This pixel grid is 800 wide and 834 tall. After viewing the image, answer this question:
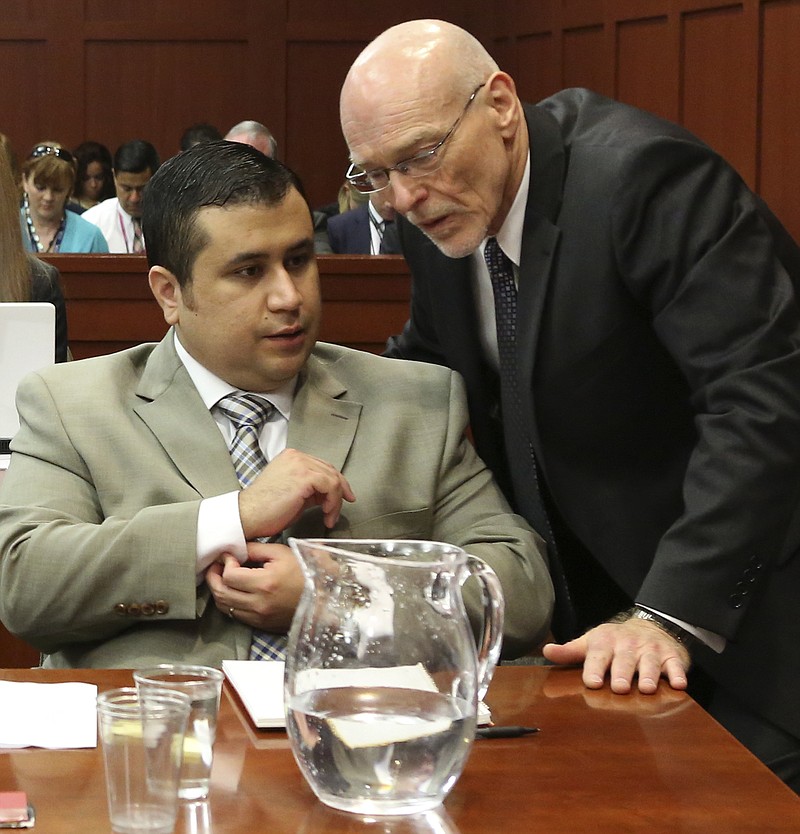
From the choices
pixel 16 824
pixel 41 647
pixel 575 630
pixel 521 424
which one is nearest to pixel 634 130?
pixel 521 424

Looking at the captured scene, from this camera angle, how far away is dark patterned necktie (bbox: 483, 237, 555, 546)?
193 cm

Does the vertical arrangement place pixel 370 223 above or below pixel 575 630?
above

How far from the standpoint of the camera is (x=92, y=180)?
7883 millimetres

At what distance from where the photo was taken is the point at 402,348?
228cm

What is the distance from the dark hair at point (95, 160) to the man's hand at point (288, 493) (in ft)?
21.5

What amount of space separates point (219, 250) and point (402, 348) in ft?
1.89

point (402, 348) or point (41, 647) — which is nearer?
point (41, 647)

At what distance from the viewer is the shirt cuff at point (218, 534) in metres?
1.60

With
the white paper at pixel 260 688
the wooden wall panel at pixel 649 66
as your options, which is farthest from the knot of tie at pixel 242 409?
the wooden wall panel at pixel 649 66

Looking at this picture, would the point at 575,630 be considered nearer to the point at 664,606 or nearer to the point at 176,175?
the point at 664,606

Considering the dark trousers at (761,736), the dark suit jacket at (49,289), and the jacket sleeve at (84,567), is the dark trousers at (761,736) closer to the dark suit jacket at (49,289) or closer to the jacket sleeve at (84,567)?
the jacket sleeve at (84,567)

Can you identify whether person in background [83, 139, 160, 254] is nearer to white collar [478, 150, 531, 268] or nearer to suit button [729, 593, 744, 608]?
white collar [478, 150, 531, 268]

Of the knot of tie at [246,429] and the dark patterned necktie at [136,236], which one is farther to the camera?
the dark patterned necktie at [136,236]

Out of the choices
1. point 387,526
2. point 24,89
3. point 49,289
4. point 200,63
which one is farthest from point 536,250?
point 24,89
